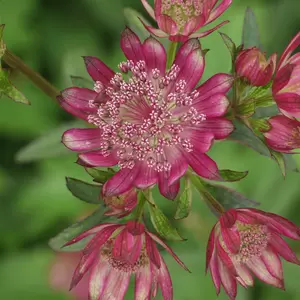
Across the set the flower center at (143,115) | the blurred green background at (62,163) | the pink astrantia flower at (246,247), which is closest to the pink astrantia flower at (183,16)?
the flower center at (143,115)

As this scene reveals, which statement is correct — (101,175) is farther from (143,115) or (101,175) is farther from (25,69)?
(25,69)

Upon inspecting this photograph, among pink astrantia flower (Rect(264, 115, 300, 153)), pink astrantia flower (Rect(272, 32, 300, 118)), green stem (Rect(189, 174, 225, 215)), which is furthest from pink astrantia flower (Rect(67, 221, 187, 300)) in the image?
pink astrantia flower (Rect(272, 32, 300, 118))

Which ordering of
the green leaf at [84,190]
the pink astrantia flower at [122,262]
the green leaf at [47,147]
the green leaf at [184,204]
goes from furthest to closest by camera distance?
the green leaf at [47,147] → the green leaf at [84,190] → the green leaf at [184,204] → the pink astrantia flower at [122,262]

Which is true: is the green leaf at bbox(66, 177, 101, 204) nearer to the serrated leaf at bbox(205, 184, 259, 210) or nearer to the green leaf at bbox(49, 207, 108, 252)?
the green leaf at bbox(49, 207, 108, 252)

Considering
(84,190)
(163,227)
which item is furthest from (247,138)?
(84,190)

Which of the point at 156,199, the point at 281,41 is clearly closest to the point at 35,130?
the point at 156,199

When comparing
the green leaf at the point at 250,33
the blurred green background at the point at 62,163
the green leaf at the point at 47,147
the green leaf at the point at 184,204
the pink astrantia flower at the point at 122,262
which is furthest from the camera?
the blurred green background at the point at 62,163

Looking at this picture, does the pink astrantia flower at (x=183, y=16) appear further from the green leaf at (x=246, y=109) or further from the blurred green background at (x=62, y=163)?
the blurred green background at (x=62, y=163)
